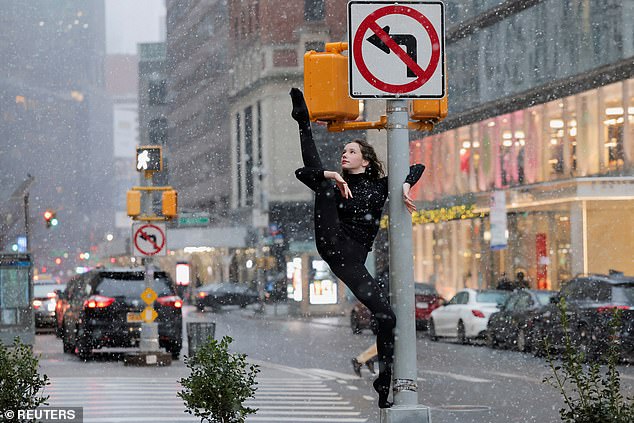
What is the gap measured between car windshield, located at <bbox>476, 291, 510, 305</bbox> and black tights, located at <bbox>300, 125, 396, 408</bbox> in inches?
1011

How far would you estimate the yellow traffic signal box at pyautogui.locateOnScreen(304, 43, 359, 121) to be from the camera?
→ 717 centimetres

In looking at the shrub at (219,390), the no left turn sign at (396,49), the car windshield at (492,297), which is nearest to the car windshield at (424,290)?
the car windshield at (492,297)

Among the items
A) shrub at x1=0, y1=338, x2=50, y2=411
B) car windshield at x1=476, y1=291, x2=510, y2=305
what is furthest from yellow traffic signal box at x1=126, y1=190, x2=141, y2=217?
shrub at x1=0, y1=338, x2=50, y2=411

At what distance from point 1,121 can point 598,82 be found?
529 feet

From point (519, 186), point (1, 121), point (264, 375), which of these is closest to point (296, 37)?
point (519, 186)

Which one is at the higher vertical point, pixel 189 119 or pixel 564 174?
pixel 189 119

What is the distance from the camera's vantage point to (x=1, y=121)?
19125 centimetres

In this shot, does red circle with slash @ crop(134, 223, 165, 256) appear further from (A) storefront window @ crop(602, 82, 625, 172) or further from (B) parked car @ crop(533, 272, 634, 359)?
(A) storefront window @ crop(602, 82, 625, 172)

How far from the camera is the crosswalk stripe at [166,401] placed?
13656 mm

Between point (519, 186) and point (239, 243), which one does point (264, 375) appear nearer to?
point (519, 186)

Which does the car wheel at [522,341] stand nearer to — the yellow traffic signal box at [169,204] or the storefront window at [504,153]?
the yellow traffic signal box at [169,204]

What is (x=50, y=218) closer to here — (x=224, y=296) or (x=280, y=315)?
(x=280, y=315)

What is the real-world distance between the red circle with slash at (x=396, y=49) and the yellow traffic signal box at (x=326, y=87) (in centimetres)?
19

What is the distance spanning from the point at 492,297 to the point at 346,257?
85.9 feet
